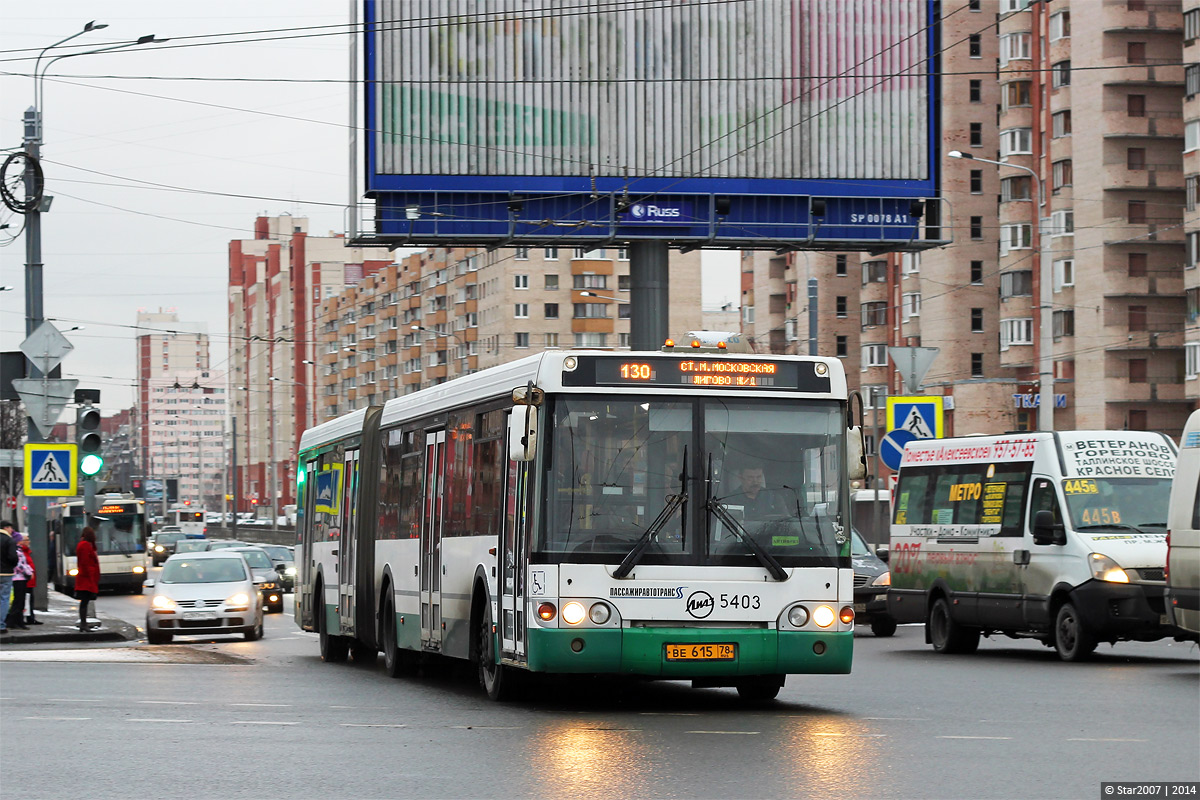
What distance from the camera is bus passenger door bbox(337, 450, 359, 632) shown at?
73.5 feet

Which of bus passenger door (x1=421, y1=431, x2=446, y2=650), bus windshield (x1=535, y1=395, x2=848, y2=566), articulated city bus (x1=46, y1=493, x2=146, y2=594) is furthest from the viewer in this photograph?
articulated city bus (x1=46, y1=493, x2=146, y2=594)

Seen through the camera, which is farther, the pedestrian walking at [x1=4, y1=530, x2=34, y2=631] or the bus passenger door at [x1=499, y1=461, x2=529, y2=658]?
the pedestrian walking at [x1=4, y1=530, x2=34, y2=631]

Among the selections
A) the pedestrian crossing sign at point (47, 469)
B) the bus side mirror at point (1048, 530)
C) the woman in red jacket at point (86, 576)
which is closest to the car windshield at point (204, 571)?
the woman in red jacket at point (86, 576)

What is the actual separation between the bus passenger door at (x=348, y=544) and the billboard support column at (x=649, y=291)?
917 inches

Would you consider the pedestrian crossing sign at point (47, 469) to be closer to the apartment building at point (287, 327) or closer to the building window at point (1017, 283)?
the building window at point (1017, 283)

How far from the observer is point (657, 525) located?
14.5m

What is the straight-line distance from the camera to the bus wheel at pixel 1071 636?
67.6 ft

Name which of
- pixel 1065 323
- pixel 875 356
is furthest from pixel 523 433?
pixel 875 356

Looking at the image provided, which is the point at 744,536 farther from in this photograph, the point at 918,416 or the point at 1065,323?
the point at 1065,323

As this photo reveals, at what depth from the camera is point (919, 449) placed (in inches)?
979

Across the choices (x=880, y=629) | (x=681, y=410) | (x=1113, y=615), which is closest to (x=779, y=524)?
(x=681, y=410)

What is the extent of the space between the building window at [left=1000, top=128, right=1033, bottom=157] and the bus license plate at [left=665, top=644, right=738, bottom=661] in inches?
2958

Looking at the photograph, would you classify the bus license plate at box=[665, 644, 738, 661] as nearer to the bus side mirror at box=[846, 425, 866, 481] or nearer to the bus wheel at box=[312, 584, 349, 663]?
the bus side mirror at box=[846, 425, 866, 481]

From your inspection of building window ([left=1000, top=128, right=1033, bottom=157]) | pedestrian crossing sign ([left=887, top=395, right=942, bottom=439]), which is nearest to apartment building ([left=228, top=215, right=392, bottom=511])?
building window ([left=1000, top=128, right=1033, bottom=157])
